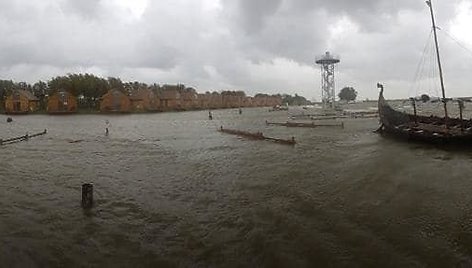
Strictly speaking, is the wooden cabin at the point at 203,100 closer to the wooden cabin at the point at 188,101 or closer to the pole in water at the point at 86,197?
the wooden cabin at the point at 188,101

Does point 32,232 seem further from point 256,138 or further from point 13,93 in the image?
point 13,93

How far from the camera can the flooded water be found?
12.0 meters

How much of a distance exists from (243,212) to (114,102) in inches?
4222

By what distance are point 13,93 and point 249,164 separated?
10754 centimetres

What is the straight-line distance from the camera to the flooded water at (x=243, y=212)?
12.0 metres

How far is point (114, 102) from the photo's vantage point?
383 feet

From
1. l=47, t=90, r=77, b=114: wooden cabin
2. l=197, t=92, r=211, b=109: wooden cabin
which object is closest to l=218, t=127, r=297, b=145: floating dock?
l=47, t=90, r=77, b=114: wooden cabin

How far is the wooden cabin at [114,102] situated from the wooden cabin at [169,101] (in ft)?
72.5

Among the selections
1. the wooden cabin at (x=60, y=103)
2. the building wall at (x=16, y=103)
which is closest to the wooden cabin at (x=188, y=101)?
the wooden cabin at (x=60, y=103)

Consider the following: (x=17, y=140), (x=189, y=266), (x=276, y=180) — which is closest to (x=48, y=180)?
(x=276, y=180)

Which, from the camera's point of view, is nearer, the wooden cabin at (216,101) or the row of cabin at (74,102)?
the row of cabin at (74,102)

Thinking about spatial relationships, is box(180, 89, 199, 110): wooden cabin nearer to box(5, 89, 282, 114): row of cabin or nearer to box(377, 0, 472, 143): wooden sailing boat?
box(5, 89, 282, 114): row of cabin

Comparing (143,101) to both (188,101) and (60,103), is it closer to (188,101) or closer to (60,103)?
(60,103)

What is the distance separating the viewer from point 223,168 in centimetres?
2662
